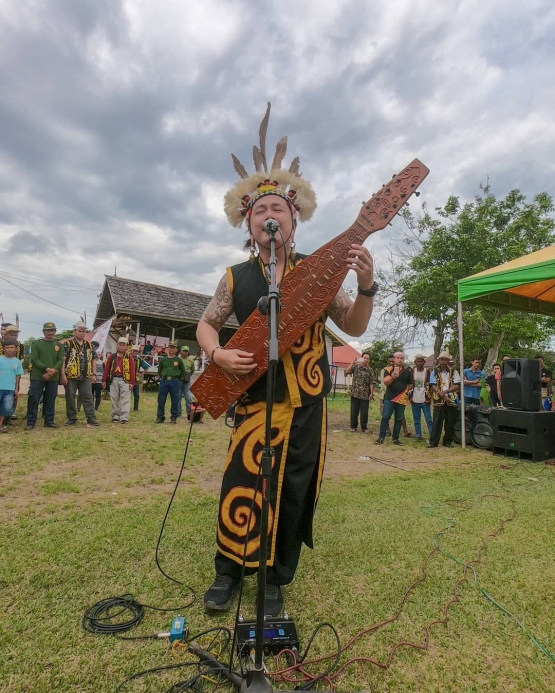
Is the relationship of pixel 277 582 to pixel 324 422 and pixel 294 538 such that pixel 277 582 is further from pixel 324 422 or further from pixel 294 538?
pixel 324 422

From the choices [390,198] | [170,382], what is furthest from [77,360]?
[390,198]

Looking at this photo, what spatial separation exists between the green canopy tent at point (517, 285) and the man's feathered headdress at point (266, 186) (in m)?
4.10

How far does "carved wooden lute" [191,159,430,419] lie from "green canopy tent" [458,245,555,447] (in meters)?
4.07

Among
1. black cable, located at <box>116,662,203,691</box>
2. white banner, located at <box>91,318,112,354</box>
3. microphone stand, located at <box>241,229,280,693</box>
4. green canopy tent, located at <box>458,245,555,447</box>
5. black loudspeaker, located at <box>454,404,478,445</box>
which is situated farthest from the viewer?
white banner, located at <box>91,318,112,354</box>

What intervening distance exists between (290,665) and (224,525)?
639mm

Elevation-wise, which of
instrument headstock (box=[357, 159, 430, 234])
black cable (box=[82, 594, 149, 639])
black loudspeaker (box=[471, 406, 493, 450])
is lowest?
black cable (box=[82, 594, 149, 639])

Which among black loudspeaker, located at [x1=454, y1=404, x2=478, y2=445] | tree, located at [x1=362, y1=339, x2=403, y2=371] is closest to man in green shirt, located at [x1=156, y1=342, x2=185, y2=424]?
black loudspeaker, located at [x1=454, y1=404, x2=478, y2=445]

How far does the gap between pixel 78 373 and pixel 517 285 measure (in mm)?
7489

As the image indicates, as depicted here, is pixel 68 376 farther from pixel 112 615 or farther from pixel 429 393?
pixel 429 393

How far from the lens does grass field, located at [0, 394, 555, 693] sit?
1.58 metres

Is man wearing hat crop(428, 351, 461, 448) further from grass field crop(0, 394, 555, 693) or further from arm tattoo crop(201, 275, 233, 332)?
arm tattoo crop(201, 275, 233, 332)

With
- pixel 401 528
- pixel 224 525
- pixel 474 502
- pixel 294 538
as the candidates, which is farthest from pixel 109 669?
pixel 474 502

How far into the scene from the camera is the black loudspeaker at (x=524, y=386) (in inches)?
247

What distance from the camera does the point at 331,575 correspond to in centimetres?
230
